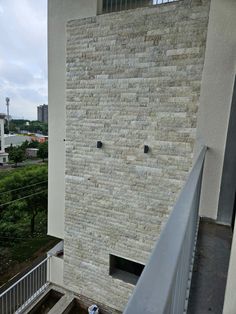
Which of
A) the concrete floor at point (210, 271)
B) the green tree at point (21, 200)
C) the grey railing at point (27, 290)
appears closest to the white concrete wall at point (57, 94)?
the grey railing at point (27, 290)

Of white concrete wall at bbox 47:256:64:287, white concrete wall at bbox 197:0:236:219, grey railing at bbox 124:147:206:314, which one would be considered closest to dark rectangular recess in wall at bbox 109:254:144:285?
white concrete wall at bbox 47:256:64:287

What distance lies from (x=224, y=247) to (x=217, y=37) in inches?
96.6

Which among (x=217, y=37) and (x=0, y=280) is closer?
(x=217, y=37)

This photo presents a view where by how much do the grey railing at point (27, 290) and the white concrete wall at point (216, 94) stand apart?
12.5ft

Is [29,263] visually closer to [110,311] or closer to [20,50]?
[110,311]

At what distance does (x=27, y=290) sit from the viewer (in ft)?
15.0

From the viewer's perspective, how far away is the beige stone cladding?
3.00 metres

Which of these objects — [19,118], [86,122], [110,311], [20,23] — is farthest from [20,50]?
[19,118]

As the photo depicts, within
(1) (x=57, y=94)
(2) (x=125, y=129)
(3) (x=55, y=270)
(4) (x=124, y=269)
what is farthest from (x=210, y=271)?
(3) (x=55, y=270)

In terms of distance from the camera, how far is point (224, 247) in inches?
70.6

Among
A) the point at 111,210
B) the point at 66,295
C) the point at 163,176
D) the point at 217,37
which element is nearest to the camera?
the point at 217,37

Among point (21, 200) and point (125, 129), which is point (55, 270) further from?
point (21, 200)

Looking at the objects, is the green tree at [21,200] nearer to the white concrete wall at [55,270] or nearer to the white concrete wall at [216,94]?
the white concrete wall at [55,270]

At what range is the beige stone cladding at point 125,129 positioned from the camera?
3.00m
